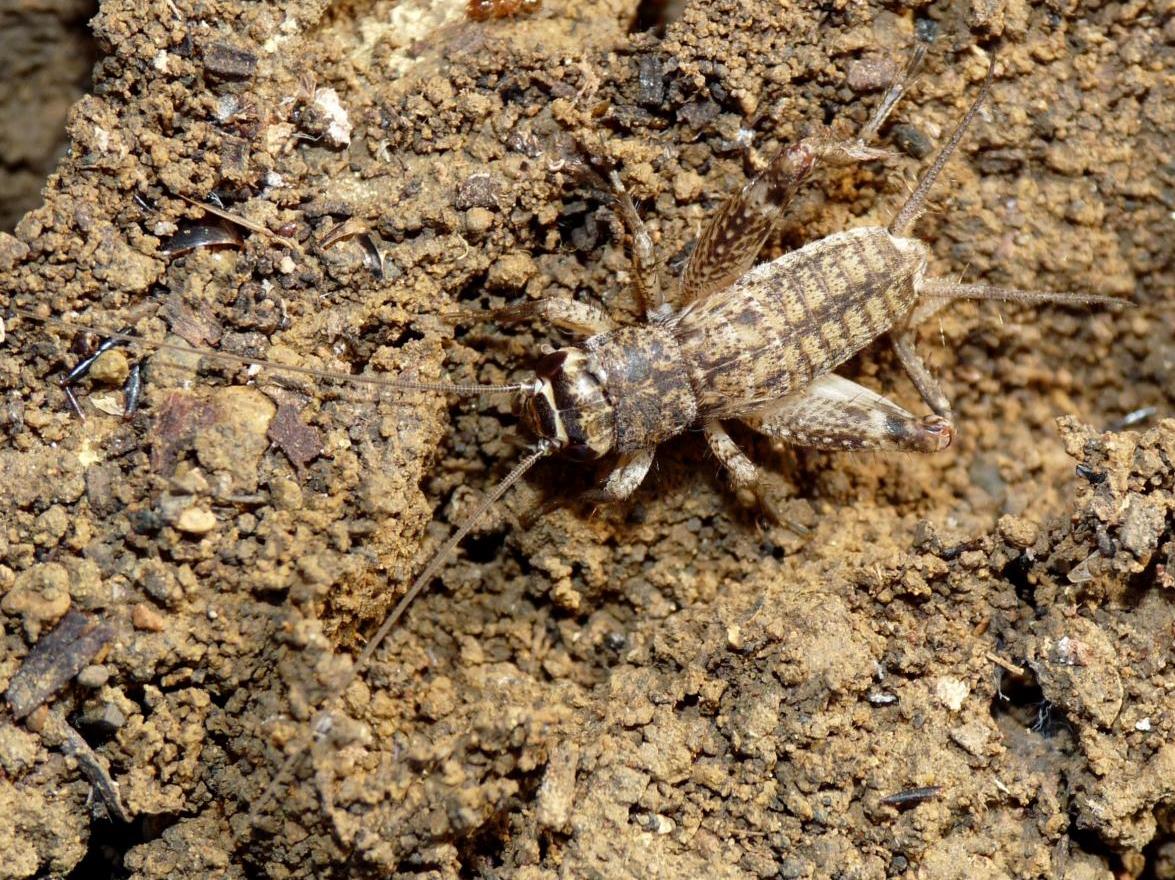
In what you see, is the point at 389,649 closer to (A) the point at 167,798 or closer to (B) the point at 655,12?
(A) the point at 167,798

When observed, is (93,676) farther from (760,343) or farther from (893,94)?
(893,94)

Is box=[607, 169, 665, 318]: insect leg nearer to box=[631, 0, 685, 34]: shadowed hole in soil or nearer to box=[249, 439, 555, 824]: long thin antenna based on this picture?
box=[249, 439, 555, 824]: long thin antenna

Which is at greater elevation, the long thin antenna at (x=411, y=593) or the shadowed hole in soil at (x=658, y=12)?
the shadowed hole in soil at (x=658, y=12)

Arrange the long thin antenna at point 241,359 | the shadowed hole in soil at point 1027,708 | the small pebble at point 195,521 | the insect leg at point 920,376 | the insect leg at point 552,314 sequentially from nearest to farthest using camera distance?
the small pebble at point 195,521 < the long thin antenna at point 241,359 < the shadowed hole in soil at point 1027,708 < the insect leg at point 552,314 < the insect leg at point 920,376

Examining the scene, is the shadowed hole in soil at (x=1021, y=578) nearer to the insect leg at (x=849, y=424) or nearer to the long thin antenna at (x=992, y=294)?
the insect leg at (x=849, y=424)

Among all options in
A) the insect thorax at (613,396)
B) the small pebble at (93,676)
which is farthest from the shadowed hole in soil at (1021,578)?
the small pebble at (93,676)

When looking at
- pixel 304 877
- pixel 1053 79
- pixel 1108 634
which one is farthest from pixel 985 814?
pixel 1053 79

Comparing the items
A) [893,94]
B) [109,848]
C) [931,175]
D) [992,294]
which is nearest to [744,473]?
[992,294]
